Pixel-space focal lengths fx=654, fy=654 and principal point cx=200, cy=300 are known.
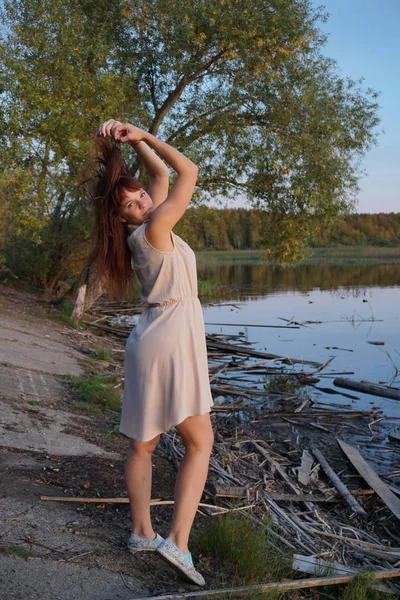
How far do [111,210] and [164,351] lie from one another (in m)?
0.89

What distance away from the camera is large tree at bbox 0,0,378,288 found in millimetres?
14633

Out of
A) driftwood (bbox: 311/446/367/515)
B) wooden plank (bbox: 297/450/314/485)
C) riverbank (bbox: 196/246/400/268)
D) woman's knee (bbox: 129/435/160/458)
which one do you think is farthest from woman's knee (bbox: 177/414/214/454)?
riverbank (bbox: 196/246/400/268)

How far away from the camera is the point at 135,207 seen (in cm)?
379

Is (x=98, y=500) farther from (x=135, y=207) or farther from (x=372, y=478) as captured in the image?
(x=372, y=478)

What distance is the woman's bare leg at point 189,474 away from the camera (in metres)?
3.66

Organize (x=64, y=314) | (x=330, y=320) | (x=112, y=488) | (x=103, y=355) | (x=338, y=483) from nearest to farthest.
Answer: (x=112, y=488), (x=338, y=483), (x=103, y=355), (x=64, y=314), (x=330, y=320)

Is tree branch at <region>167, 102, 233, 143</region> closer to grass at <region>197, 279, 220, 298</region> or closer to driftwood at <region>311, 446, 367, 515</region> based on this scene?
driftwood at <region>311, 446, 367, 515</region>

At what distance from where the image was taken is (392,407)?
36.0ft

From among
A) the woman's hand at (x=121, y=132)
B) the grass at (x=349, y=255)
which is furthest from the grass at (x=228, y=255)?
the woman's hand at (x=121, y=132)

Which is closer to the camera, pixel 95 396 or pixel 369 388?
pixel 95 396

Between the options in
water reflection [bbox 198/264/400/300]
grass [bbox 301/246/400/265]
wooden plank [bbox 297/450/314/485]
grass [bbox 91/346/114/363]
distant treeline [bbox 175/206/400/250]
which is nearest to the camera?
wooden plank [bbox 297/450/314/485]

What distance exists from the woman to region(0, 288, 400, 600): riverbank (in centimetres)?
38

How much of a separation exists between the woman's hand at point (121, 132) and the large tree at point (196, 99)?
11.1m

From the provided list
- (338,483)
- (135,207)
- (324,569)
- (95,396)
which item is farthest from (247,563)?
(95,396)
